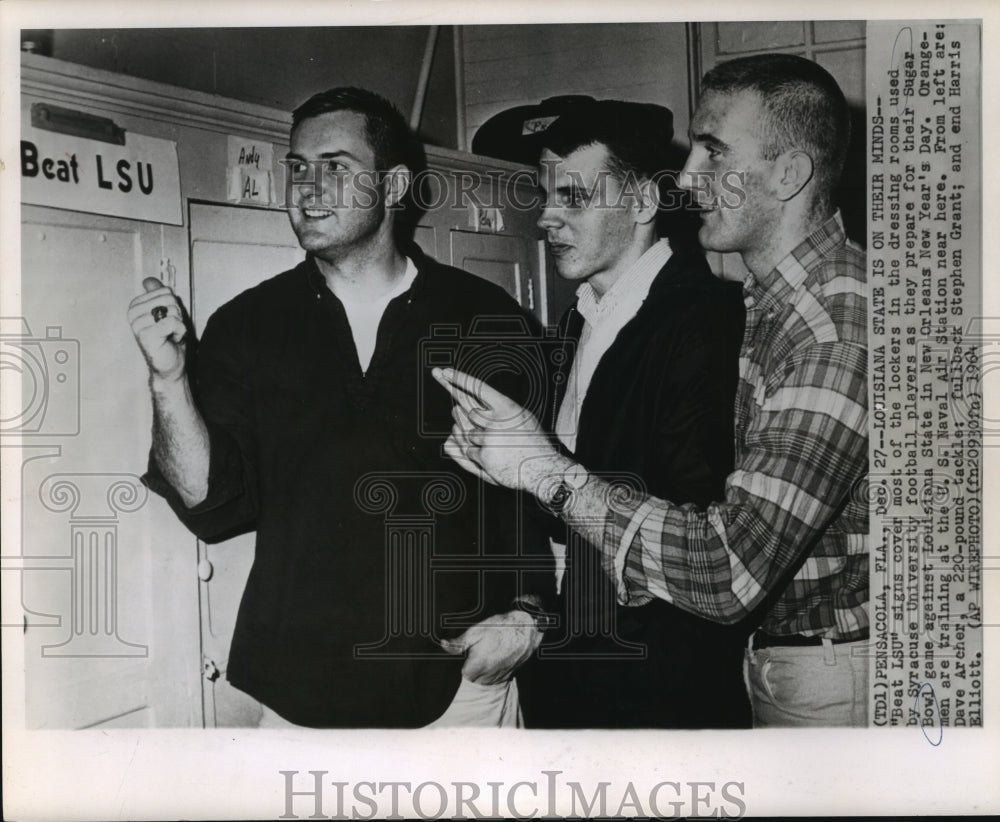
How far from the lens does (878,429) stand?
5.64 feet

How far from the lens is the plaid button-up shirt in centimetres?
167

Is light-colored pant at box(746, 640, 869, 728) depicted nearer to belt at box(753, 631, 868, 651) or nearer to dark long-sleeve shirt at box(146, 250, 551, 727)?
belt at box(753, 631, 868, 651)

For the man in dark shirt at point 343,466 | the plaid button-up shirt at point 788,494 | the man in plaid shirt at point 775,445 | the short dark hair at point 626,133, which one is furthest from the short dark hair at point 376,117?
the plaid button-up shirt at point 788,494

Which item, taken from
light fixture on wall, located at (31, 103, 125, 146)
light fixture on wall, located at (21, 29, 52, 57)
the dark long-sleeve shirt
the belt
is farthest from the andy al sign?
the belt

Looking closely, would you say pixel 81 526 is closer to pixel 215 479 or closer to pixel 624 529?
pixel 215 479

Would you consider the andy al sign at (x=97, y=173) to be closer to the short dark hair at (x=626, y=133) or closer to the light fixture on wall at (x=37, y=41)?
the light fixture on wall at (x=37, y=41)

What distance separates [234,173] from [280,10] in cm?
30

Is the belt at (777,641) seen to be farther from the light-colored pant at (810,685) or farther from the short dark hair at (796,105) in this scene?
the short dark hair at (796,105)

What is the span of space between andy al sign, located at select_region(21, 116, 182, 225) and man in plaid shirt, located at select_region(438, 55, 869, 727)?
0.62m

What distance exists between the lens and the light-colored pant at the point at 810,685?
171 cm

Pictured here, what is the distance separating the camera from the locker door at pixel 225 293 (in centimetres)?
172

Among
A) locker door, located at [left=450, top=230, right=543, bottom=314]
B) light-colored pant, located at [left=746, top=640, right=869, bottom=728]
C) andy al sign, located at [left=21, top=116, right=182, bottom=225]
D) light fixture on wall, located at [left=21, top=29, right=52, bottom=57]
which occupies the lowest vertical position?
light-colored pant, located at [left=746, top=640, right=869, bottom=728]

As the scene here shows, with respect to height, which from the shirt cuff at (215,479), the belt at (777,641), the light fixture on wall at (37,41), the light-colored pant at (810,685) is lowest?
the light-colored pant at (810,685)

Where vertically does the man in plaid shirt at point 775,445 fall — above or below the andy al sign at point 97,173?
below
